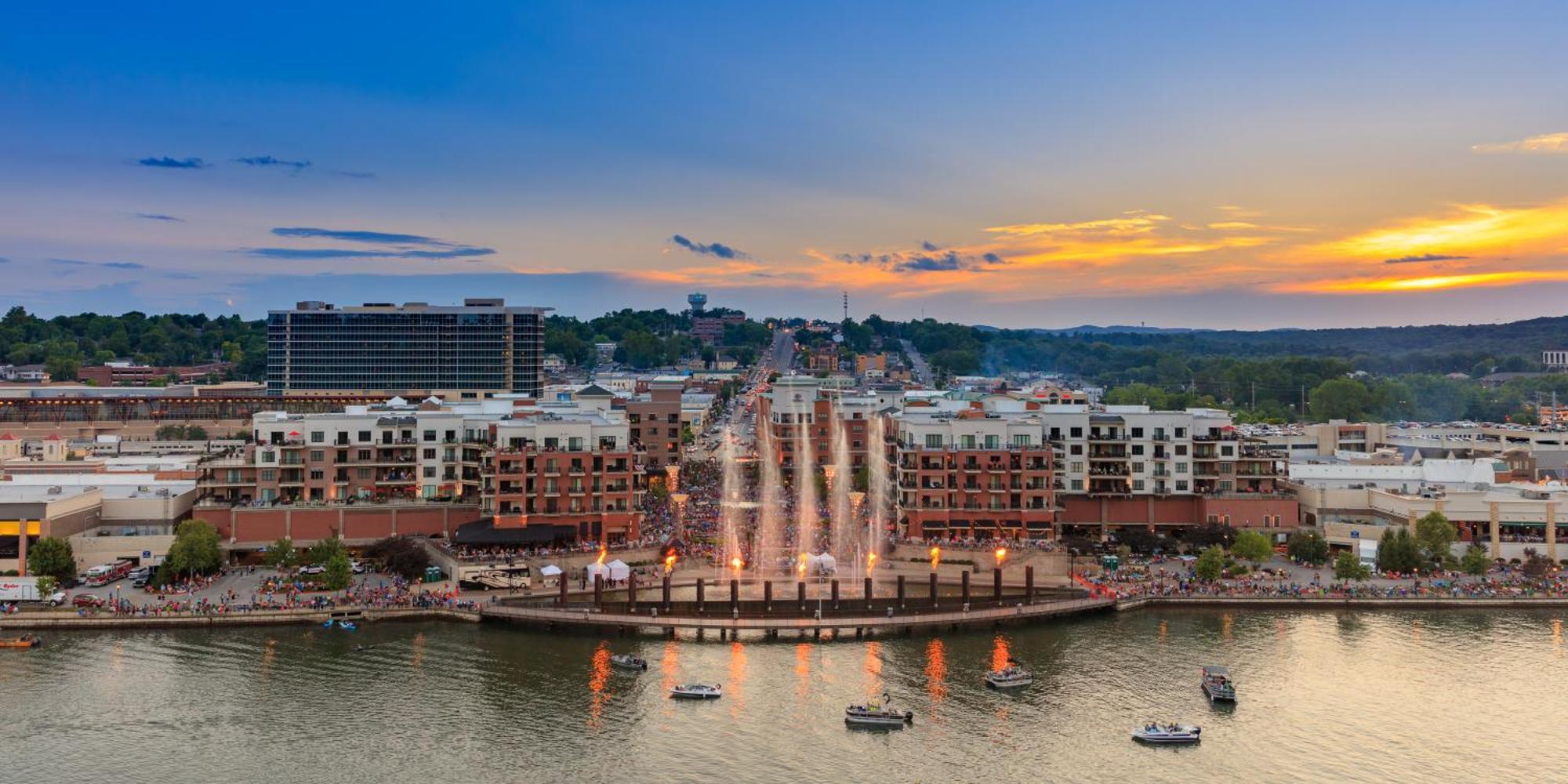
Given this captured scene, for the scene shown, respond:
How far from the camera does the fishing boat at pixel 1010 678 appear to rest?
135 ft

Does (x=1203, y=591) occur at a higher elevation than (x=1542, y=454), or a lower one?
lower

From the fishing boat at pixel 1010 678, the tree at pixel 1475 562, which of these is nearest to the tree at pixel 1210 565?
the tree at pixel 1475 562

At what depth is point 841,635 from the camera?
47969 mm

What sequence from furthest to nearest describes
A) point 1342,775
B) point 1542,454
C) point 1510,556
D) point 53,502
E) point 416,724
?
point 1542,454 < point 1510,556 < point 53,502 < point 416,724 < point 1342,775

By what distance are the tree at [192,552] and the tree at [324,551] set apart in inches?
154

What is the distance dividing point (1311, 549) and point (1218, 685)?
21.5 metres

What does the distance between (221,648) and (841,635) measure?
2240cm

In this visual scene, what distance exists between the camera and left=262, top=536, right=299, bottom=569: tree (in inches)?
2168

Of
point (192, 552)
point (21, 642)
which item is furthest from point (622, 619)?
point (21, 642)

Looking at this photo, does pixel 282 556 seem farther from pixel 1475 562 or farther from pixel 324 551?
pixel 1475 562

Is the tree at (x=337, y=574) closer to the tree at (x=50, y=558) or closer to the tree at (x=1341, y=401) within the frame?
the tree at (x=50, y=558)

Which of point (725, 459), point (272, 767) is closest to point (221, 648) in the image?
point (272, 767)

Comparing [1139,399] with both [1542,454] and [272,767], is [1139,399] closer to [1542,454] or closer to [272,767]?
[1542,454]

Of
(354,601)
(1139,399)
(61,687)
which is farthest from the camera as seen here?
(1139,399)
